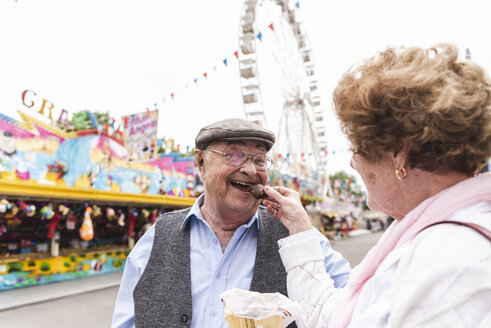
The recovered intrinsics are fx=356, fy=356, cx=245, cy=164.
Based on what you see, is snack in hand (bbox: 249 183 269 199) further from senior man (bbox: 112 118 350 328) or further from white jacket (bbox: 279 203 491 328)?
white jacket (bbox: 279 203 491 328)

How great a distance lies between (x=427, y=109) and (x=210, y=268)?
1189mm

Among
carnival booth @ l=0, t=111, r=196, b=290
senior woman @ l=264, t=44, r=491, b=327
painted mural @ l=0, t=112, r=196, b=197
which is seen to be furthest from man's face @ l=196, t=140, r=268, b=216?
painted mural @ l=0, t=112, r=196, b=197

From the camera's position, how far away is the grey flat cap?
173 cm

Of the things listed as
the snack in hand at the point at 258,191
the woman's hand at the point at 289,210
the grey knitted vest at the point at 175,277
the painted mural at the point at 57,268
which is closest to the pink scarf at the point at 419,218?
the woman's hand at the point at 289,210

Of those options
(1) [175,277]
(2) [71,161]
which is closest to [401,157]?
(1) [175,277]

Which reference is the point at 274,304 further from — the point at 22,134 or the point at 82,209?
the point at 82,209

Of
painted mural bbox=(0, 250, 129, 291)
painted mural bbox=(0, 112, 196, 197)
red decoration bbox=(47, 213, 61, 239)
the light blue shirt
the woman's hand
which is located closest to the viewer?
the woman's hand

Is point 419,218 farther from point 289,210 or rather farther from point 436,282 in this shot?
point 289,210

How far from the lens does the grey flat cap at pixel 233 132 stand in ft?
5.67

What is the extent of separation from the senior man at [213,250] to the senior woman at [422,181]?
0.70m

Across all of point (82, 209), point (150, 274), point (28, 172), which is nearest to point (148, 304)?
point (150, 274)

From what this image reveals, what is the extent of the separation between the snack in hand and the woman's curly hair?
81cm

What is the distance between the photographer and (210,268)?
5.42 ft

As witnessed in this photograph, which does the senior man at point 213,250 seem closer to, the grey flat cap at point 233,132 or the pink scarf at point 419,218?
the grey flat cap at point 233,132
